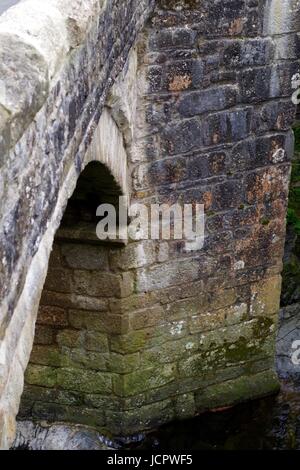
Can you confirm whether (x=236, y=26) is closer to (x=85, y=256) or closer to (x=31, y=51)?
(x=85, y=256)

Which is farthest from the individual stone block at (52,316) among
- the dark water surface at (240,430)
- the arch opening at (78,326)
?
the dark water surface at (240,430)

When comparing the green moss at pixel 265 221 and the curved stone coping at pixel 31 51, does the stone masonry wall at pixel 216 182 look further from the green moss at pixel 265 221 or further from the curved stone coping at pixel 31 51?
the curved stone coping at pixel 31 51

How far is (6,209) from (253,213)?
354 cm

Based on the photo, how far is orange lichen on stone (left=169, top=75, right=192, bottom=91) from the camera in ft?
14.5

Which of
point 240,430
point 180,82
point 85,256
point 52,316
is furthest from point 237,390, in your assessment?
point 180,82

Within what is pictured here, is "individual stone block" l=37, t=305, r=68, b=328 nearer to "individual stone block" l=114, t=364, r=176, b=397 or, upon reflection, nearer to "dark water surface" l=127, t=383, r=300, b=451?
"individual stone block" l=114, t=364, r=176, b=397

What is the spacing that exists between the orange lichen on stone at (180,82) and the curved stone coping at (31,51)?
2.02 meters

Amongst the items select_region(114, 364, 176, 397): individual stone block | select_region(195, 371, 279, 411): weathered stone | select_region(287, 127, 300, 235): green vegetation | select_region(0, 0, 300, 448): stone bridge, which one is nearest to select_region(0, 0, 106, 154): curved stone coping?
select_region(0, 0, 300, 448): stone bridge

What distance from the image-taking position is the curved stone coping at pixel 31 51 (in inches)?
67.0

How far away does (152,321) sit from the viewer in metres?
5.06

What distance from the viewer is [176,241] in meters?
4.91
